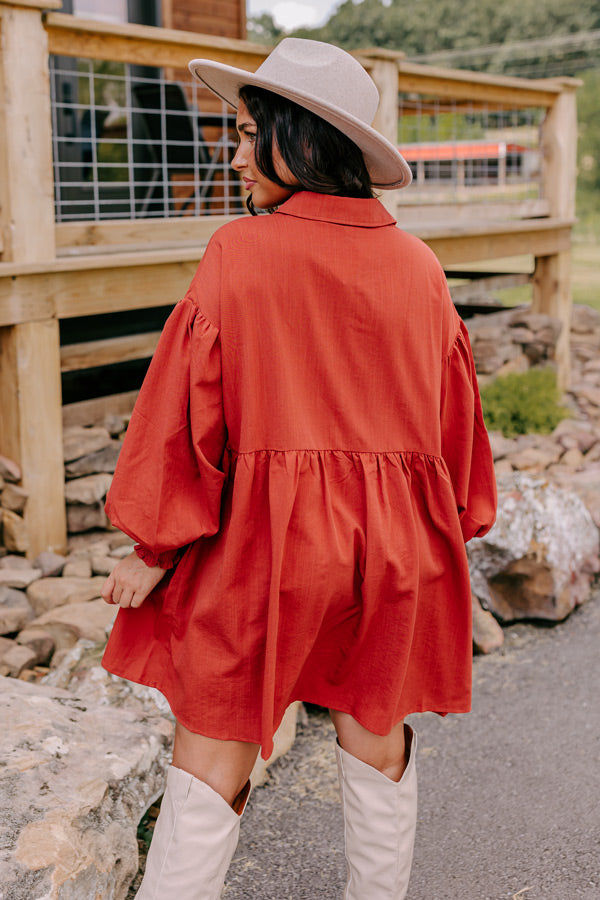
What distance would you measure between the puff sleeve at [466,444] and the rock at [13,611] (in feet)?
6.53

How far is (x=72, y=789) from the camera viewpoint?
204 centimetres

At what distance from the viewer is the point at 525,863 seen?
7.79 ft

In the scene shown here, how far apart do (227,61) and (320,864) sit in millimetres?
3629

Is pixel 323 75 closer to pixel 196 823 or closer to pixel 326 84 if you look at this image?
pixel 326 84

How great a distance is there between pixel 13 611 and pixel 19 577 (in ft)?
1.18

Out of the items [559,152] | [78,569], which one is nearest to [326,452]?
[78,569]

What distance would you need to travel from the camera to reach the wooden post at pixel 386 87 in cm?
538

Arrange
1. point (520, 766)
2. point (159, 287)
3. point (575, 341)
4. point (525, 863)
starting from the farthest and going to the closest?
point (575, 341) < point (159, 287) < point (520, 766) < point (525, 863)

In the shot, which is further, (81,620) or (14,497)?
(14,497)

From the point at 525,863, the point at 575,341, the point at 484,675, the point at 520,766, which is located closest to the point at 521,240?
the point at 575,341

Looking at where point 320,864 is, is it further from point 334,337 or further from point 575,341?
point 575,341

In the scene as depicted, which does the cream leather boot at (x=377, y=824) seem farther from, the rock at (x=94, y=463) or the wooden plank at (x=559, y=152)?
the wooden plank at (x=559, y=152)

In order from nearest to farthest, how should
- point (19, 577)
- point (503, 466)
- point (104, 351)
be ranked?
point (19, 577), point (104, 351), point (503, 466)

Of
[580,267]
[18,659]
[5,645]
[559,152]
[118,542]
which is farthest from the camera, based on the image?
[580,267]
